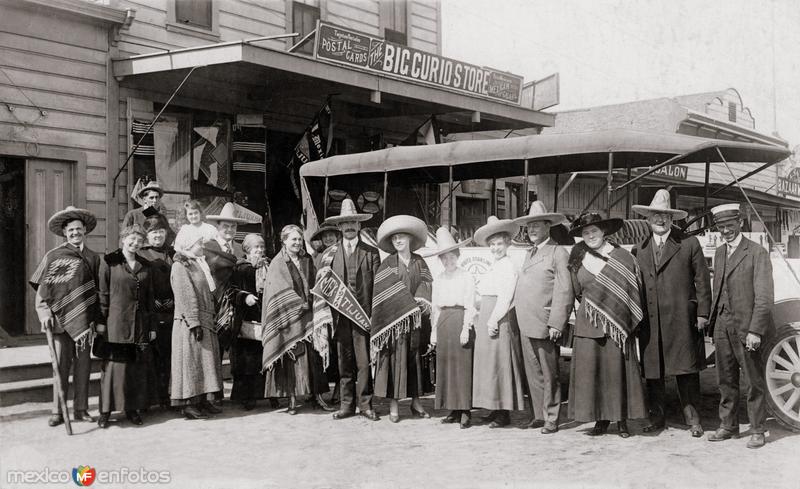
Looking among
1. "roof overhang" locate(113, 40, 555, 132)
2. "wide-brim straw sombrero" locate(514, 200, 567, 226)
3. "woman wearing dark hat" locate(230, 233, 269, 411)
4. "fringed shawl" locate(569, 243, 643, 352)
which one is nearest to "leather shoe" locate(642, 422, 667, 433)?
"fringed shawl" locate(569, 243, 643, 352)

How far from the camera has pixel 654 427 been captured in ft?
19.2

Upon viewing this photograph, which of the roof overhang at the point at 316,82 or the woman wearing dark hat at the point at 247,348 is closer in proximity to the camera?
the woman wearing dark hat at the point at 247,348

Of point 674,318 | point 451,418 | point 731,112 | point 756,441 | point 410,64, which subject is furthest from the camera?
point 731,112

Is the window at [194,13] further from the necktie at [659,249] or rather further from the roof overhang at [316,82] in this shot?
the necktie at [659,249]

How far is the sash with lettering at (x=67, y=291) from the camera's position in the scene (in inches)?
238

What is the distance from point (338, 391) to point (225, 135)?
16.5 feet

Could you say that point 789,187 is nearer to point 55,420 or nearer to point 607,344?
point 607,344

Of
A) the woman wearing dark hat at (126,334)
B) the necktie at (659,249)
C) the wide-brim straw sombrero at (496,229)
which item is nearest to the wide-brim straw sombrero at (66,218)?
the woman wearing dark hat at (126,334)

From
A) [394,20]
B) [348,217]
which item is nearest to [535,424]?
[348,217]

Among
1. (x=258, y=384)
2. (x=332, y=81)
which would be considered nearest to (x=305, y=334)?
(x=258, y=384)

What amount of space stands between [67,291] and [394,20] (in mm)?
8971

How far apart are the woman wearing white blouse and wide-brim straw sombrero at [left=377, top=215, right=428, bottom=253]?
26.7 inches

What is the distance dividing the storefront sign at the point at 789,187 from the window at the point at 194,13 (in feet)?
62.8

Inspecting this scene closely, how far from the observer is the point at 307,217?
10.3 m
